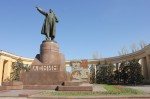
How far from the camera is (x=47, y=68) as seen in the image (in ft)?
44.0

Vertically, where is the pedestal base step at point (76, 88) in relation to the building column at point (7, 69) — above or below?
below

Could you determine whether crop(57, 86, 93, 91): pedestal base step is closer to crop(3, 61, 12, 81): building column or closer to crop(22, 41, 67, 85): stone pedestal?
crop(22, 41, 67, 85): stone pedestal

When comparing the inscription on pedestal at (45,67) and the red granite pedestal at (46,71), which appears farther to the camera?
the inscription on pedestal at (45,67)

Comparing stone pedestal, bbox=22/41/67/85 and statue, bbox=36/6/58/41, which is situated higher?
statue, bbox=36/6/58/41

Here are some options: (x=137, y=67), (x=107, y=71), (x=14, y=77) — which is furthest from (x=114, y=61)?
(x=14, y=77)

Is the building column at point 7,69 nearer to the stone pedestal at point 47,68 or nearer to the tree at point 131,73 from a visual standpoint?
the tree at point 131,73

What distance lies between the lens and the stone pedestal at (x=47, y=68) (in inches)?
505

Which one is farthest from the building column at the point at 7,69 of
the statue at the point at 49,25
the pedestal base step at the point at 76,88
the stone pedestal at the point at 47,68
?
the pedestal base step at the point at 76,88

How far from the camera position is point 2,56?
40344mm

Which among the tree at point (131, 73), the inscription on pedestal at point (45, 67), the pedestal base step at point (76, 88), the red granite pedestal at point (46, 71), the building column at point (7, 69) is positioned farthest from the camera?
the building column at point (7, 69)

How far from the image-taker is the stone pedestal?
12820 mm

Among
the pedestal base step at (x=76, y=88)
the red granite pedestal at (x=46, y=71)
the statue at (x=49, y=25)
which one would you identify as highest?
the statue at (x=49, y=25)

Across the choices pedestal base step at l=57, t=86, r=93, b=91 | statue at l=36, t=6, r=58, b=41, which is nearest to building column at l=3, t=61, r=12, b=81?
statue at l=36, t=6, r=58, b=41

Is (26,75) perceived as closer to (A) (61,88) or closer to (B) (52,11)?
(A) (61,88)
